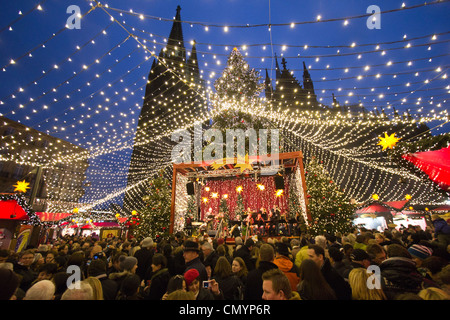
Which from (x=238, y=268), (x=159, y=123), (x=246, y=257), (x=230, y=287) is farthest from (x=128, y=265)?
(x=159, y=123)

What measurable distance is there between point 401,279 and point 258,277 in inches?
63.3

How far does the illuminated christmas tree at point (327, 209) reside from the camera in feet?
30.7

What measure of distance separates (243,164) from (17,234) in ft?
38.8

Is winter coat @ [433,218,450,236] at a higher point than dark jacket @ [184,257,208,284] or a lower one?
higher

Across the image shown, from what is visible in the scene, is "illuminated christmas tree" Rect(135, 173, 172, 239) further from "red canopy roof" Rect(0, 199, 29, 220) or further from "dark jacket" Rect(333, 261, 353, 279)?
"dark jacket" Rect(333, 261, 353, 279)

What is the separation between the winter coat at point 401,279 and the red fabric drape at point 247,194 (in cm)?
1324

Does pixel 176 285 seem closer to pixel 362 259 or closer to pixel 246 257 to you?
pixel 246 257

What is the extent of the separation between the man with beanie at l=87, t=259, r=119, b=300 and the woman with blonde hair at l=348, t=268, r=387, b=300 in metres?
2.81

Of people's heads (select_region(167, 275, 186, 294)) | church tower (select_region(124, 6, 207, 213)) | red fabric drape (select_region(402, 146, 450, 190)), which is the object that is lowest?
people's heads (select_region(167, 275, 186, 294))

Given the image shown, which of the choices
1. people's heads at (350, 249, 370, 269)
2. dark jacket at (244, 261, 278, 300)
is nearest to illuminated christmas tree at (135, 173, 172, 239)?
dark jacket at (244, 261, 278, 300)

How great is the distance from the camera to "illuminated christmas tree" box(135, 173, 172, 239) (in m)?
10.8

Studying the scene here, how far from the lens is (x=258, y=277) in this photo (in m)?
2.80

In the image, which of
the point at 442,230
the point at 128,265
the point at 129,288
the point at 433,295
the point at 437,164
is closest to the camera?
the point at 433,295

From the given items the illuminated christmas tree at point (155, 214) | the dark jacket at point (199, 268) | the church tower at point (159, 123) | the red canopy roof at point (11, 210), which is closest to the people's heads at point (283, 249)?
the dark jacket at point (199, 268)
